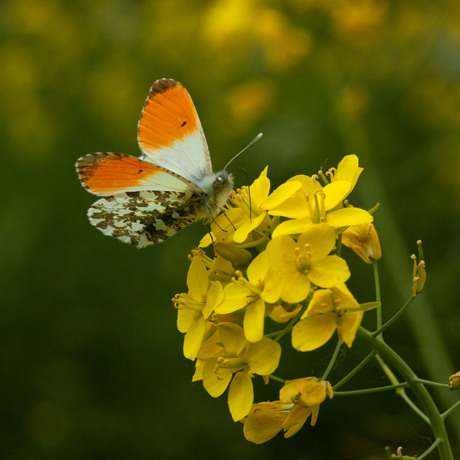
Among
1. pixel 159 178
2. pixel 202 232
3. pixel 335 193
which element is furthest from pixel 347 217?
pixel 202 232

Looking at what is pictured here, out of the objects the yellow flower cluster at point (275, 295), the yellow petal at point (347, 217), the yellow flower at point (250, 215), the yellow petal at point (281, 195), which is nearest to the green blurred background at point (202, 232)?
the yellow flower at point (250, 215)

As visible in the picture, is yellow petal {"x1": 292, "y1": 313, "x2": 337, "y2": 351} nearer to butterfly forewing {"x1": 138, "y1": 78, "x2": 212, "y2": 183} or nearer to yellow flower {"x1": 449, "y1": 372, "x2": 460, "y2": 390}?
yellow flower {"x1": 449, "y1": 372, "x2": 460, "y2": 390}

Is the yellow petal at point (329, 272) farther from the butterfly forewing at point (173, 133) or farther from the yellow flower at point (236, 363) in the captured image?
the butterfly forewing at point (173, 133)

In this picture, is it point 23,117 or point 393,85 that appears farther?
point 23,117

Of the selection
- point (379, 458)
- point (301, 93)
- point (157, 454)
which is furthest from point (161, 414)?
point (301, 93)

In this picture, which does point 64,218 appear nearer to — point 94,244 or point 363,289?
point 94,244

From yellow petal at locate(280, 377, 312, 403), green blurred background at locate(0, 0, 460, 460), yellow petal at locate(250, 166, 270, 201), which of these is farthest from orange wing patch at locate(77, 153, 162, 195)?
green blurred background at locate(0, 0, 460, 460)

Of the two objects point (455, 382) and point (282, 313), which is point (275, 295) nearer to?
point (282, 313)

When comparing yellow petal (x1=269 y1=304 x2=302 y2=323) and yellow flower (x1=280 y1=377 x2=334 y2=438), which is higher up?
yellow petal (x1=269 y1=304 x2=302 y2=323)
